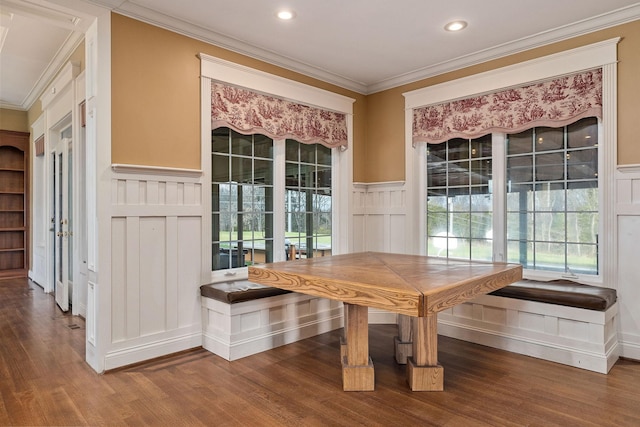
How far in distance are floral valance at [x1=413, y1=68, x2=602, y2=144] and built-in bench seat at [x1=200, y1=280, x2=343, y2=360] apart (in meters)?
2.23

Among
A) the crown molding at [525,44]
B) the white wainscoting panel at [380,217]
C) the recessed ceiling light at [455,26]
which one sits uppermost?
the recessed ceiling light at [455,26]

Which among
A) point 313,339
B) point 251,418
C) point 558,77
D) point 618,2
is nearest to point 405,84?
point 558,77

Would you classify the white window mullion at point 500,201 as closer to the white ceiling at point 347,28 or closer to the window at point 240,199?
the white ceiling at point 347,28

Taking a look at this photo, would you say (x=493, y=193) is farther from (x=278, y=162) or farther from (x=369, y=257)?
(x=278, y=162)

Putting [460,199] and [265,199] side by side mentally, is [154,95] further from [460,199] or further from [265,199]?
[460,199]

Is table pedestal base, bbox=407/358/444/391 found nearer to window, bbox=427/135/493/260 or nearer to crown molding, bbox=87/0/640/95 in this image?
window, bbox=427/135/493/260

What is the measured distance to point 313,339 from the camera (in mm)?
3621

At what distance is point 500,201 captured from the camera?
3857 millimetres

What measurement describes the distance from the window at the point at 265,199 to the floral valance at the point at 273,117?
0.49ft

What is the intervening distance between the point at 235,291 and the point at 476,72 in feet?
10.0

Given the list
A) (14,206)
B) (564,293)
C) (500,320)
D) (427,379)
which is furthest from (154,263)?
(14,206)

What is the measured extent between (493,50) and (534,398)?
2967 millimetres

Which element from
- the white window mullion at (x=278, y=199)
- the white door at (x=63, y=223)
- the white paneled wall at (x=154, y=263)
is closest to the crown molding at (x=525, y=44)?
the white window mullion at (x=278, y=199)

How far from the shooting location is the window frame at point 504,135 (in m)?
3.17
